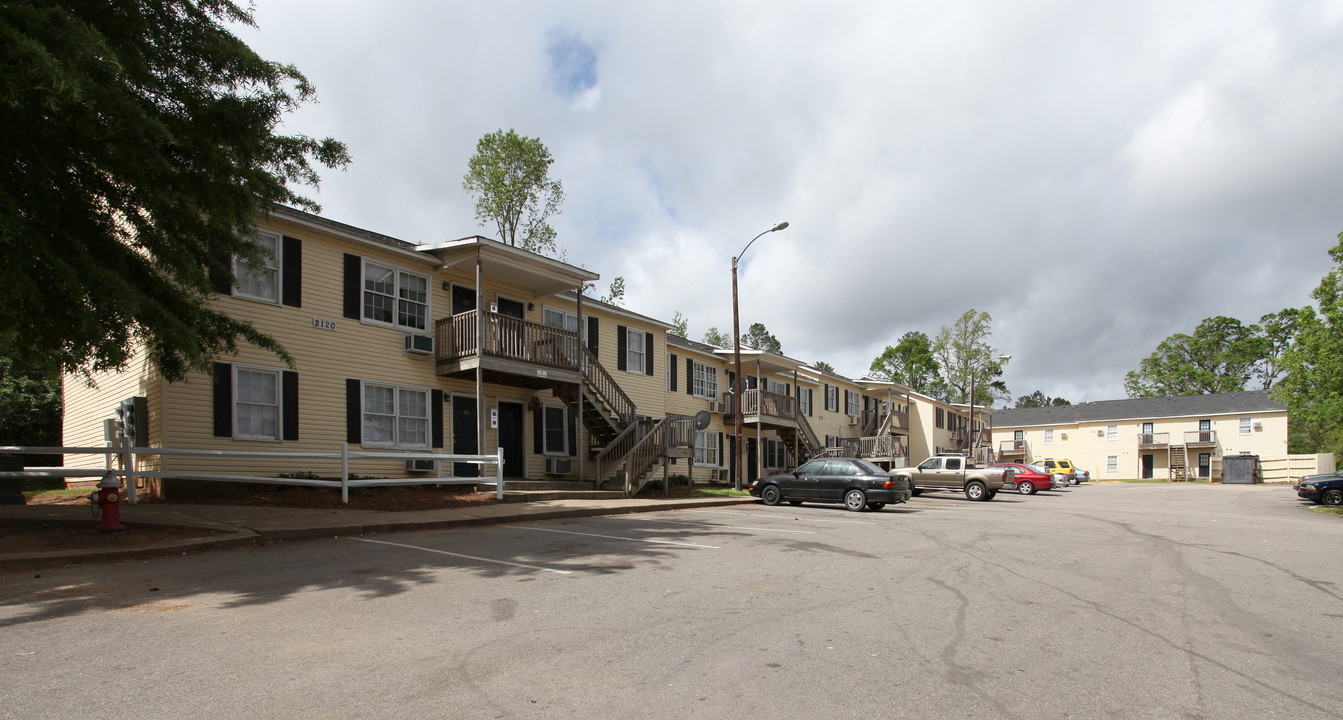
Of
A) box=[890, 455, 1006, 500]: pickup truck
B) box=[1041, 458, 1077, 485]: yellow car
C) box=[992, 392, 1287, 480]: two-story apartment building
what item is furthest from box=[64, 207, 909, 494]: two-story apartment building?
box=[992, 392, 1287, 480]: two-story apartment building

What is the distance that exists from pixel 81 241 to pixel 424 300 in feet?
32.5

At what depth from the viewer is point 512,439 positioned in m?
21.6

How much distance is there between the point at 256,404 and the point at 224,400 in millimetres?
658

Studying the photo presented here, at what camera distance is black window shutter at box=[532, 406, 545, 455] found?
2227cm

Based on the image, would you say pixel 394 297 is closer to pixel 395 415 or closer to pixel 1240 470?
pixel 395 415

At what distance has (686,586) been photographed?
7.91 metres

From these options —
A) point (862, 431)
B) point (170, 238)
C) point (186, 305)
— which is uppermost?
point (170, 238)

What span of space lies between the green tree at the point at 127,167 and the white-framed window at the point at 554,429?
10.5 m

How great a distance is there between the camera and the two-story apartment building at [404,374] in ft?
51.3

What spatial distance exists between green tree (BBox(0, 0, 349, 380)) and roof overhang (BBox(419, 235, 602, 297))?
5914mm

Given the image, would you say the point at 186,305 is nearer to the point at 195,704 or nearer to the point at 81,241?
the point at 81,241

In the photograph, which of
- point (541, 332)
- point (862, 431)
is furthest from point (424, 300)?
point (862, 431)

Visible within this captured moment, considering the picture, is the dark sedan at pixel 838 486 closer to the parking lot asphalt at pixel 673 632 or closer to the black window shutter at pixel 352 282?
the parking lot asphalt at pixel 673 632

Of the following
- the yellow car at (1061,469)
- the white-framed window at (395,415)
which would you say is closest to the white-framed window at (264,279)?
the white-framed window at (395,415)
